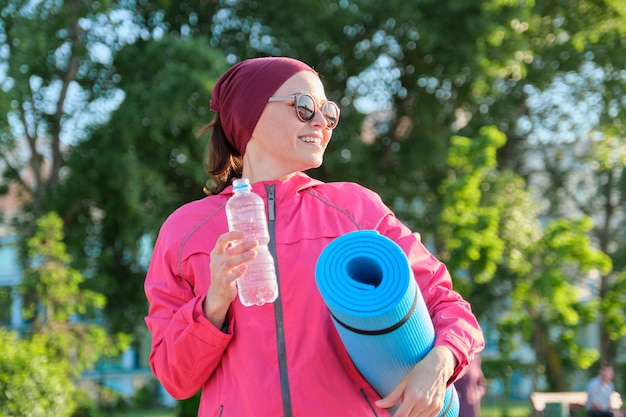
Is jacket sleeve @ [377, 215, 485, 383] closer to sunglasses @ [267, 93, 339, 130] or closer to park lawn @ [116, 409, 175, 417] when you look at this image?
sunglasses @ [267, 93, 339, 130]

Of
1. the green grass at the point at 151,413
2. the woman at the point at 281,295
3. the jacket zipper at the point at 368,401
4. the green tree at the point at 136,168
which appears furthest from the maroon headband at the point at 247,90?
the green grass at the point at 151,413

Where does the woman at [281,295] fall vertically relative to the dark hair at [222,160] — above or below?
below

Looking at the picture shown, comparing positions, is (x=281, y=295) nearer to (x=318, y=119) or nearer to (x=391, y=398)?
(x=391, y=398)

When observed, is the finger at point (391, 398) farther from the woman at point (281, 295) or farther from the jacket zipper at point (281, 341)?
the jacket zipper at point (281, 341)

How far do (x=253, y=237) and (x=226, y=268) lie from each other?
13 centimetres

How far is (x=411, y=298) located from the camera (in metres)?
2.16

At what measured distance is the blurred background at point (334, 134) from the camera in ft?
51.3

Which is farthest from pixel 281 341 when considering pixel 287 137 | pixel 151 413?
pixel 151 413

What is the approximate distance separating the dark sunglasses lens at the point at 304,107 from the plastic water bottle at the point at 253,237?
0.29 metres

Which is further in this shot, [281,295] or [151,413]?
[151,413]

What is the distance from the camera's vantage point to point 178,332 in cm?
237

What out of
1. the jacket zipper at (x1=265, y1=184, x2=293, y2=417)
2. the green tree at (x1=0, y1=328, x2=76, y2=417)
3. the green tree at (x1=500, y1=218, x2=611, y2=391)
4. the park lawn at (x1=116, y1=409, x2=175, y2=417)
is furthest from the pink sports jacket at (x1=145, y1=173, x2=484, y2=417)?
the park lawn at (x1=116, y1=409, x2=175, y2=417)

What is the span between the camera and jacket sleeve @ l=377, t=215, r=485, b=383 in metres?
2.29

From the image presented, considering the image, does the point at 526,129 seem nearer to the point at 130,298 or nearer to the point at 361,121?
the point at 361,121
